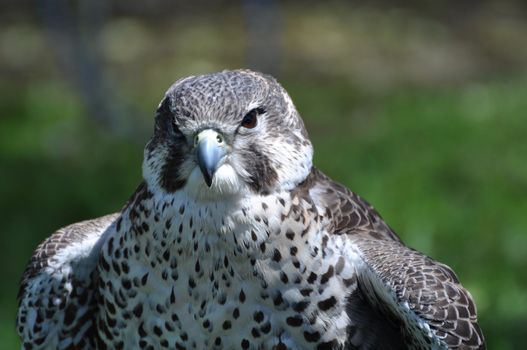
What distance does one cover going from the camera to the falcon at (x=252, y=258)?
375 centimetres

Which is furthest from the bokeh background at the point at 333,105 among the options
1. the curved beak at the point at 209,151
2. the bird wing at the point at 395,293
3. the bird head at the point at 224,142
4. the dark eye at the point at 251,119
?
the curved beak at the point at 209,151

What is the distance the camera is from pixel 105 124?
9.19 m

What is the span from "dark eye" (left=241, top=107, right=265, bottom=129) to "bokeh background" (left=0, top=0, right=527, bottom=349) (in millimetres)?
2134

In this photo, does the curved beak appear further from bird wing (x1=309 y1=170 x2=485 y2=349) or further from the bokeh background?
the bokeh background

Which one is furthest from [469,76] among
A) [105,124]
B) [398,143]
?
[105,124]

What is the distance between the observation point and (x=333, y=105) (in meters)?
10.1

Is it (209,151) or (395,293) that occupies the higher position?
(209,151)

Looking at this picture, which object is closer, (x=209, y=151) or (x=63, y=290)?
(x=209, y=151)

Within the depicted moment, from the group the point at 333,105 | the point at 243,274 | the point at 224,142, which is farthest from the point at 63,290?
the point at 333,105

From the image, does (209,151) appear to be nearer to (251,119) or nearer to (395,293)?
(251,119)

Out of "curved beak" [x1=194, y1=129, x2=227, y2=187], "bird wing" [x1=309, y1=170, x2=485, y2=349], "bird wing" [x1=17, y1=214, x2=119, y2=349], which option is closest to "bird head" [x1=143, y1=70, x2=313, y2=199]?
"curved beak" [x1=194, y1=129, x2=227, y2=187]

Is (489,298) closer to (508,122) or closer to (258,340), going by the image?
(258,340)

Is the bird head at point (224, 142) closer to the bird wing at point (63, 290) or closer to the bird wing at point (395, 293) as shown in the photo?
the bird wing at point (395, 293)

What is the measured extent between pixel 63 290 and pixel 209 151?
1102mm
